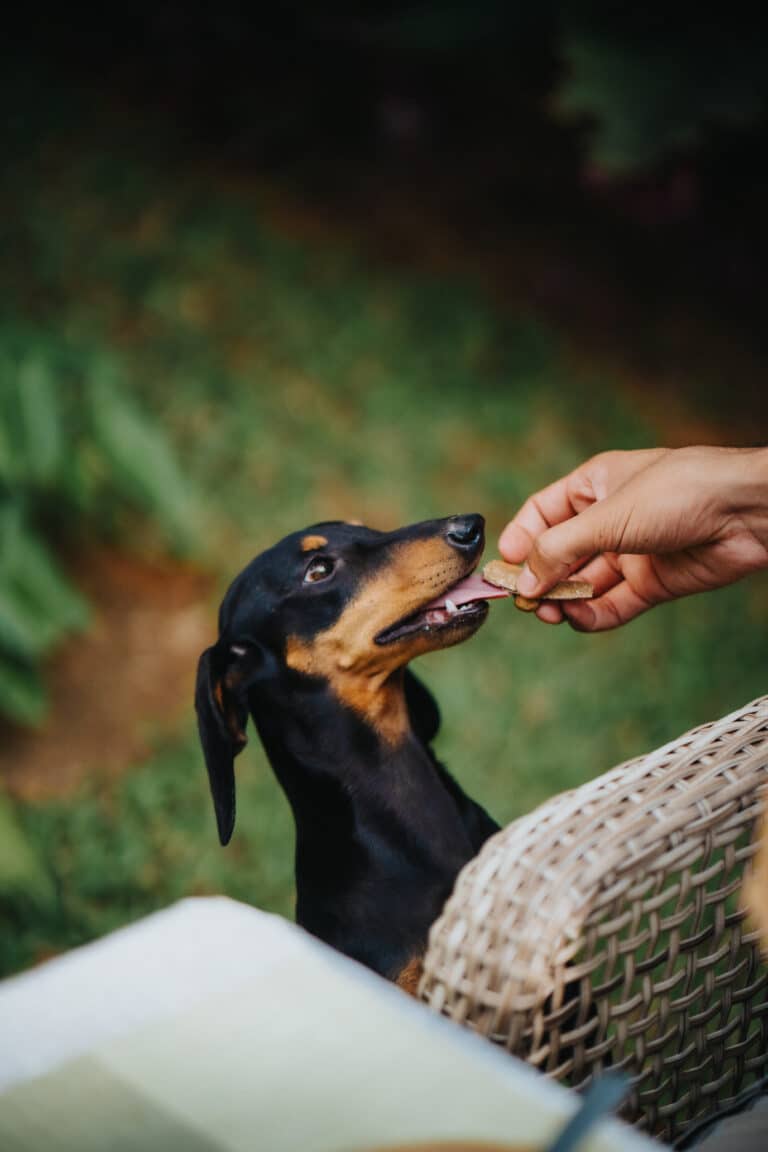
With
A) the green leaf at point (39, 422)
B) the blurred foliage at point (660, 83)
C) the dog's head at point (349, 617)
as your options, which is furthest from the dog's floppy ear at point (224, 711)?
the blurred foliage at point (660, 83)

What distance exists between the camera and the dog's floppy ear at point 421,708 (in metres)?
2.55

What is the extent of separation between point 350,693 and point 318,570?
11.2 inches

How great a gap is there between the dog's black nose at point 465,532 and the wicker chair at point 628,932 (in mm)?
794

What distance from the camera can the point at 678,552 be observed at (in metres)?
2.31

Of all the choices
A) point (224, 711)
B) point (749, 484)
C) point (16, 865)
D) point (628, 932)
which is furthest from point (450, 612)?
point (16, 865)

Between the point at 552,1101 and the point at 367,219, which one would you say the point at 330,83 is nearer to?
the point at 367,219

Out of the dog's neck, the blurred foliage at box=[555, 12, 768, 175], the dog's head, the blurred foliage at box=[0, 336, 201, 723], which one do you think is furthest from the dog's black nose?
the blurred foliage at box=[555, 12, 768, 175]

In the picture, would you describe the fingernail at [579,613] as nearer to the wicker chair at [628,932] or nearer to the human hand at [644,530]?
the human hand at [644,530]

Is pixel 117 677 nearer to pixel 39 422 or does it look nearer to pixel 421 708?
pixel 39 422

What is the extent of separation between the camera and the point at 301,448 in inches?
233

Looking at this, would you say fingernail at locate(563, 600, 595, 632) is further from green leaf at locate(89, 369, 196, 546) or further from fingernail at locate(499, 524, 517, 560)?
green leaf at locate(89, 369, 196, 546)

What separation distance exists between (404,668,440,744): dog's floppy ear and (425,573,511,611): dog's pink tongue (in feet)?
0.79

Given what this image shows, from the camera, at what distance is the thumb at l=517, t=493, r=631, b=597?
2.02 meters

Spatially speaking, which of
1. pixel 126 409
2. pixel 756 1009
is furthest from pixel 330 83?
pixel 756 1009
